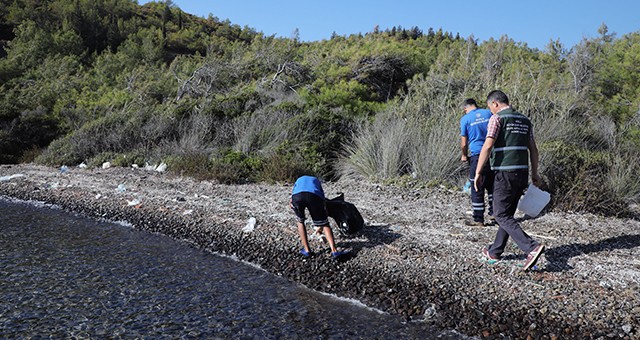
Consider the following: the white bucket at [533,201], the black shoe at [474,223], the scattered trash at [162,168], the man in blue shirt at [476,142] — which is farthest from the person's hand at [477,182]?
the scattered trash at [162,168]

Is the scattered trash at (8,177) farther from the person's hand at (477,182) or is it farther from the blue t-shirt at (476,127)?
the person's hand at (477,182)

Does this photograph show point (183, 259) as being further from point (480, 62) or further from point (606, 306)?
point (480, 62)

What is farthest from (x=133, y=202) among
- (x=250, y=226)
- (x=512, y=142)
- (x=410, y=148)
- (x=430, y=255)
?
(x=512, y=142)

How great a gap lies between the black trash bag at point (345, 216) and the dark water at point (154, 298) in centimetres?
120

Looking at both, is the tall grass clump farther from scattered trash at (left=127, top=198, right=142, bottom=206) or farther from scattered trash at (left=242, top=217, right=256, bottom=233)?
scattered trash at (left=127, top=198, right=142, bottom=206)

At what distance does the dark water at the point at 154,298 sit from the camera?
4594 mm

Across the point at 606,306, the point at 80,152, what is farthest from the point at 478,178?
the point at 80,152

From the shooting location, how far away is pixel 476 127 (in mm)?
6812

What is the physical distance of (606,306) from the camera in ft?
14.8

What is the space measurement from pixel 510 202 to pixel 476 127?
6.00 ft

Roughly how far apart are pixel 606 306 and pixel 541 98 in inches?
344

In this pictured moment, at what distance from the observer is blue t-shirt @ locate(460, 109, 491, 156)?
677cm

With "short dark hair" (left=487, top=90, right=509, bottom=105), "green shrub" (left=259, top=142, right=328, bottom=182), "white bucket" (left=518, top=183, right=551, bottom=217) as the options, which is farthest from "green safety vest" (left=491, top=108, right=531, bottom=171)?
"green shrub" (left=259, top=142, right=328, bottom=182)

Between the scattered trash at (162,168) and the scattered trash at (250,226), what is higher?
the scattered trash at (162,168)
